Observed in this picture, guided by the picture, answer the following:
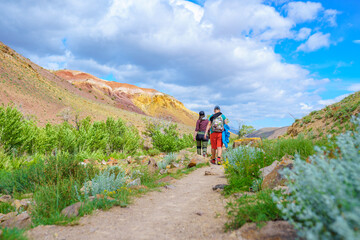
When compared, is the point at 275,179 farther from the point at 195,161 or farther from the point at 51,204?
the point at 195,161

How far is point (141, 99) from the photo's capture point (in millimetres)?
83250

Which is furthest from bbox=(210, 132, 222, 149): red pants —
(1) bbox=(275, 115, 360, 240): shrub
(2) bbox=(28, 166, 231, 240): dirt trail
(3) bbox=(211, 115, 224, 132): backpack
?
(1) bbox=(275, 115, 360, 240): shrub

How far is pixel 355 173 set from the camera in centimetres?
A: 146

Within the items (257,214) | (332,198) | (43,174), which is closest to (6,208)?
(43,174)

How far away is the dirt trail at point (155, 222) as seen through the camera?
291cm

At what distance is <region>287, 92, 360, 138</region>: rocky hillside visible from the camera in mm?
10952

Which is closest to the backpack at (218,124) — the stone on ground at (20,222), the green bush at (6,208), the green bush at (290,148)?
the green bush at (290,148)

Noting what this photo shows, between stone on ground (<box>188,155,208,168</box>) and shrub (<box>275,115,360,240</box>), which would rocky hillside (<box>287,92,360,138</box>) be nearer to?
stone on ground (<box>188,155,208,168</box>)

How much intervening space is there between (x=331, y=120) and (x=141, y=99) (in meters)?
74.2

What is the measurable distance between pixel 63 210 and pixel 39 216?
0.37m

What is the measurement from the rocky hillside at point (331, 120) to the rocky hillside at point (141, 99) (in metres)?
61.8

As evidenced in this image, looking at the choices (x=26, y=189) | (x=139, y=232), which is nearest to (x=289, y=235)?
(x=139, y=232)

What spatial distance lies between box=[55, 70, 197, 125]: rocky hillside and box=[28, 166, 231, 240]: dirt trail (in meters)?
71.3

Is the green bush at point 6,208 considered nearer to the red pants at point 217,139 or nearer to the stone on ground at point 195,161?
the stone on ground at point 195,161
